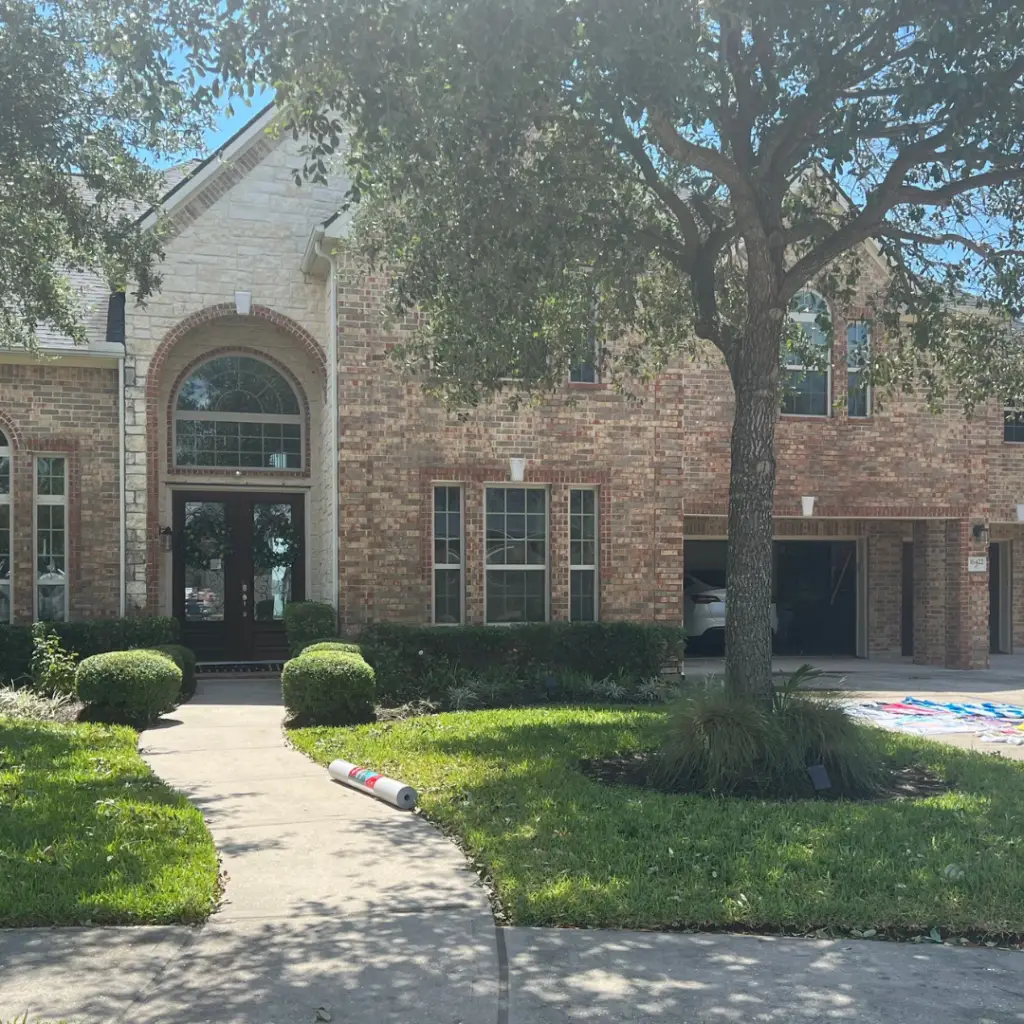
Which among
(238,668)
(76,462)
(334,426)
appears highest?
(334,426)

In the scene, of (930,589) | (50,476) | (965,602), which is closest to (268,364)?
(50,476)

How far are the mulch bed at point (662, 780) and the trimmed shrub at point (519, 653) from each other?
14.4ft

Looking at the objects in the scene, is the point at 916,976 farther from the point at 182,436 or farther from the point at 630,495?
the point at 182,436

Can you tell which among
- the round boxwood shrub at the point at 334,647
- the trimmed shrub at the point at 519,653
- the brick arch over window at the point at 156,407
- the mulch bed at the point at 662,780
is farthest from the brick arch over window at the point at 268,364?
the mulch bed at the point at 662,780

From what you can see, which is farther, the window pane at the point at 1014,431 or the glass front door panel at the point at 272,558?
the window pane at the point at 1014,431

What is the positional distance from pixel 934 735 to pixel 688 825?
228 inches

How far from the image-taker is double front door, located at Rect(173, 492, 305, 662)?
15.5 m

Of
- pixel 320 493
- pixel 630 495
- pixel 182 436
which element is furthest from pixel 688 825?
pixel 182 436

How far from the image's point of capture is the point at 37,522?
Answer: 14188 mm

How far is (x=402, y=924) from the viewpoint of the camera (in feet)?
16.0

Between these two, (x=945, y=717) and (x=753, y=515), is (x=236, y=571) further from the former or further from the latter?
(x=945, y=717)

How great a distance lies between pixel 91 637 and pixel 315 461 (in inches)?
167

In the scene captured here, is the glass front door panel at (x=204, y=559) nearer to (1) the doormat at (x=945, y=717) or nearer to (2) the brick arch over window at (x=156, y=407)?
(2) the brick arch over window at (x=156, y=407)

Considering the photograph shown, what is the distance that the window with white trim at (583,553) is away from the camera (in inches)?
593
